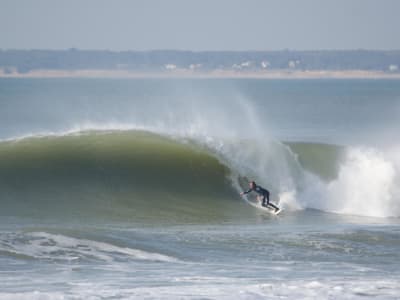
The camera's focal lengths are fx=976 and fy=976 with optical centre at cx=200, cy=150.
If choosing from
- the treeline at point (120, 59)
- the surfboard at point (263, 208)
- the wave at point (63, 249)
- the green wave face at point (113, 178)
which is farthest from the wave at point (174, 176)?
the treeline at point (120, 59)

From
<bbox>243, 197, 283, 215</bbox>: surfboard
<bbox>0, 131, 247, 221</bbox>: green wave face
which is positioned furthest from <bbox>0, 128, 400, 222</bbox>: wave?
<bbox>243, 197, 283, 215</bbox>: surfboard

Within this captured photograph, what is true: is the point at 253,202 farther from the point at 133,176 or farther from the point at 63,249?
the point at 63,249

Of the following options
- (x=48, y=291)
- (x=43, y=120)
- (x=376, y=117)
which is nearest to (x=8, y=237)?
(x=48, y=291)

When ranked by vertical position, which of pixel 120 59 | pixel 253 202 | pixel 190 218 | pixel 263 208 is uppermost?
pixel 120 59

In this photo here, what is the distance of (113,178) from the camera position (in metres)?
20.8

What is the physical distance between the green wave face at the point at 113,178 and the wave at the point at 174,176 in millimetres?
21

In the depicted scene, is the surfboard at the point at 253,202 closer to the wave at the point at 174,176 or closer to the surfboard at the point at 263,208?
the surfboard at the point at 263,208

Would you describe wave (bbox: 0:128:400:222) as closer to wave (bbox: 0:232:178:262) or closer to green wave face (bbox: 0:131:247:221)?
green wave face (bbox: 0:131:247:221)

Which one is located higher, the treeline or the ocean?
the treeline

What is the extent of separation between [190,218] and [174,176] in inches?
132

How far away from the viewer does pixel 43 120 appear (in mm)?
54531

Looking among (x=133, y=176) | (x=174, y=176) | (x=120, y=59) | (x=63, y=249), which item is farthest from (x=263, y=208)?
(x=120, y=59)

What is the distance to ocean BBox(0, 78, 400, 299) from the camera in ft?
39.5

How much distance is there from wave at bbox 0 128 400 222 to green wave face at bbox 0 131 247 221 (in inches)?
0.8
